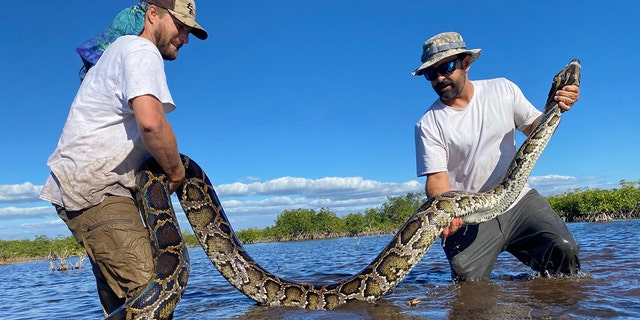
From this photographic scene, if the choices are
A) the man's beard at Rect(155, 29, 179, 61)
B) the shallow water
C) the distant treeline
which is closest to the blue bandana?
the man's beard at Rect(155, 29, 179, 61)

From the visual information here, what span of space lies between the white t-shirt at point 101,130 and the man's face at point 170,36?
1.55 feet

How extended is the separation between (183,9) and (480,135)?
198 inches

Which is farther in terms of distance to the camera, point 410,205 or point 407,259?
point 410,205

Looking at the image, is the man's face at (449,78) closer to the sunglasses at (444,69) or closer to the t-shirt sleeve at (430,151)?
the sunglasses at (444,69)

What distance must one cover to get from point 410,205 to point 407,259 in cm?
7177

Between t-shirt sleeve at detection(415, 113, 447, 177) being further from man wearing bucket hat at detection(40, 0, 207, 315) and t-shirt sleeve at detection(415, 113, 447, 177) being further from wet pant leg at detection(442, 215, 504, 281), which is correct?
man wearing bucket hat at detection(40, 0, 207, 315)

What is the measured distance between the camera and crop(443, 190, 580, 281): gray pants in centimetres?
768

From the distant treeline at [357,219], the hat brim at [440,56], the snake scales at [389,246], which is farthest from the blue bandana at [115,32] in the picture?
the distant treeline at [357,219]

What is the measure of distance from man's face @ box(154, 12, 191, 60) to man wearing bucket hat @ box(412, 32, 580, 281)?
13.2ft

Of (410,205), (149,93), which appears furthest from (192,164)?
(410,205)

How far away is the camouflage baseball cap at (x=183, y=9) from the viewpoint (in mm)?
5035

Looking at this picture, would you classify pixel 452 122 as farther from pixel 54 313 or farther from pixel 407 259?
pixel 54 313

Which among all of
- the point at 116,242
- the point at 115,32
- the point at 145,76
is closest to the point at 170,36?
the point at 115,32

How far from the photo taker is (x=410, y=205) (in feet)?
254
